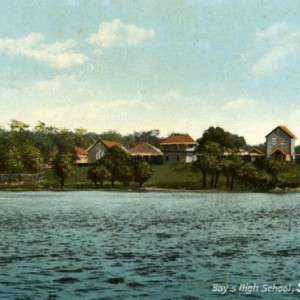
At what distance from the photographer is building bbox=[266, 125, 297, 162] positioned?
595 feet

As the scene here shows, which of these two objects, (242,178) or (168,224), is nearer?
(168,224)

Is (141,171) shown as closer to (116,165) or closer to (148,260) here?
(116,165)

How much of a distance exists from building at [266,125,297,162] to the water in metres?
127

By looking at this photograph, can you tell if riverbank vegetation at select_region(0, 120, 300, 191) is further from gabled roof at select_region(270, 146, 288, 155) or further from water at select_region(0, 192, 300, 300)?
water at select_region(0, 192, 300, 300)

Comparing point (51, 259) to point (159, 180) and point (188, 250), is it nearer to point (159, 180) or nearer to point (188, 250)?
point (188, 250)

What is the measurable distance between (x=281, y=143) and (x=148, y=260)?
15695 centimetres

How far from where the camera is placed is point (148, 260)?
3197 cm

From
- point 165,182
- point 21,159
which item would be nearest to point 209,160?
point 165,182

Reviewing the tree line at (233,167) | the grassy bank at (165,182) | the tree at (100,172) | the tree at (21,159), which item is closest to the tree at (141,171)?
the grassy bank at (165,182)

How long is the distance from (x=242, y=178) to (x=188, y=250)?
109 metres

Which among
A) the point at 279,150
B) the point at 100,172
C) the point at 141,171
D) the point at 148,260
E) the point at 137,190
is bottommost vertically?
Answer: the point at 148,260

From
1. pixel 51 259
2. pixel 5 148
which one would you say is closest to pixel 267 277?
pixel 51 259

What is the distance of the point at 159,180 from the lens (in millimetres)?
159375

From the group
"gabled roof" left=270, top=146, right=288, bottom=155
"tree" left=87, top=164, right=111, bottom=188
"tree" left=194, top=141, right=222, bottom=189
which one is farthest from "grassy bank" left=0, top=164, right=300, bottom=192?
"gabled roof" left=270, top=146, right=288, bottom=155
